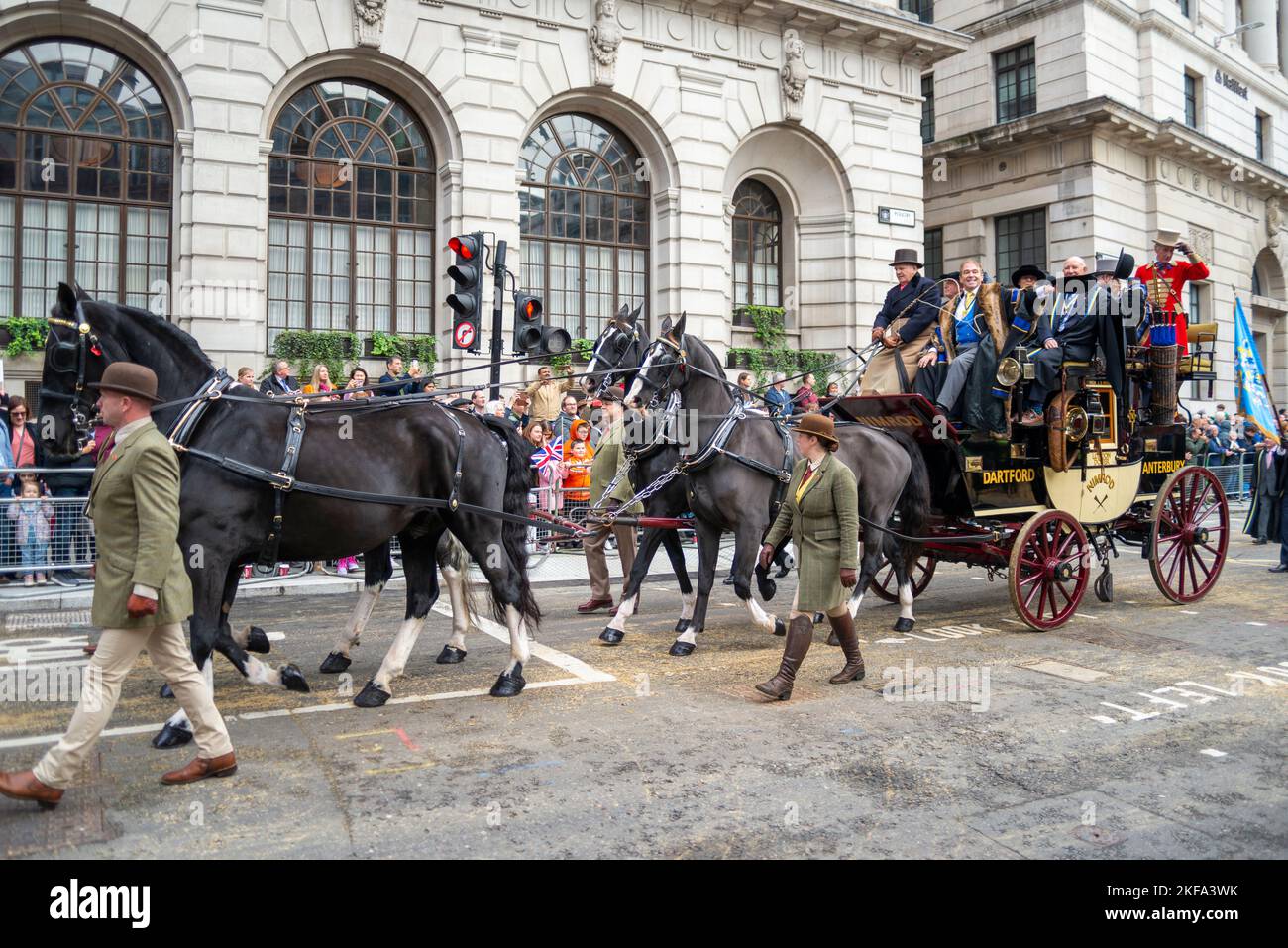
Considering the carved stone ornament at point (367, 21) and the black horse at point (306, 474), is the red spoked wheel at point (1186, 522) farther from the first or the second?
the carved stone ornament at point (367, 21)

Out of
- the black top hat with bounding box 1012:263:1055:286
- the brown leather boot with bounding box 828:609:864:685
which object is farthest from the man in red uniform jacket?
the brown leather boot with bounding box 828:609:864:685

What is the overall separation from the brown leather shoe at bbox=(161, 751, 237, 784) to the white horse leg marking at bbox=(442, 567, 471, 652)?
299 cm

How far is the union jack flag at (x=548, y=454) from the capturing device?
1389 centimetres

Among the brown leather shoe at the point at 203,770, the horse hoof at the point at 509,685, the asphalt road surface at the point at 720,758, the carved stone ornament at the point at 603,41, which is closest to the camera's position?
the asphalt road surface at the point at 720,758

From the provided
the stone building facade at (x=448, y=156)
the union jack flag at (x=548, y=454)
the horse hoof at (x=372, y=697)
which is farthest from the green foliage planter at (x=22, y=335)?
the horse hoof at (x=372, y=697)

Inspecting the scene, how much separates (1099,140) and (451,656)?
2691 cm

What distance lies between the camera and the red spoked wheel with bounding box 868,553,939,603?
35.5 feet

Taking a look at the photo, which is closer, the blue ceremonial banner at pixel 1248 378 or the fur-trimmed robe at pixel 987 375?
the fur-trimmed robe at pixel 987 375

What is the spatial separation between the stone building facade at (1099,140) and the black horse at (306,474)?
83.2 feet

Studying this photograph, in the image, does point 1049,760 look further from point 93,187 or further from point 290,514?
point 93,187

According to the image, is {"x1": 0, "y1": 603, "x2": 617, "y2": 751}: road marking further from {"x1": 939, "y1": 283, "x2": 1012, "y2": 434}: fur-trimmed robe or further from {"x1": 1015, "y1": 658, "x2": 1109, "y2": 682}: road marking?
{"x1": 939, "y1": 283, "x2": 1012, "y2": 434}: fur-trimmed robe

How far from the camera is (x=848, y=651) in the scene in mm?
7148
